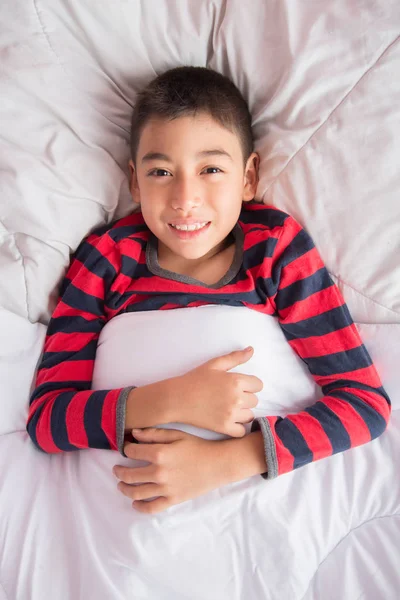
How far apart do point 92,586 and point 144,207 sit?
A: 0.62 metres

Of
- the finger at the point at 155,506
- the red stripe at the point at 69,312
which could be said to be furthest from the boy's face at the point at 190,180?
the finger at the point at 155,506

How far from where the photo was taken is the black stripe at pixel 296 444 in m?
0.89

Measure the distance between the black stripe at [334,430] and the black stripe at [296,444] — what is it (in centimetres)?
4

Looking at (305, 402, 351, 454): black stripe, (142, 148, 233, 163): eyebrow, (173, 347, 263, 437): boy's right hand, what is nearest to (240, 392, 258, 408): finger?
(173, 347, 263, 437): boy's right hand

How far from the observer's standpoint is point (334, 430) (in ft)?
2.98

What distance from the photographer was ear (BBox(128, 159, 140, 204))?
1073 millimetres

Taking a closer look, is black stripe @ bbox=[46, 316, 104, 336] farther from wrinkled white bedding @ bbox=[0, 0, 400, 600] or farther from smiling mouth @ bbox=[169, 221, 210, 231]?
smiling mouth @ bbox=[169, 221, 210, 231]

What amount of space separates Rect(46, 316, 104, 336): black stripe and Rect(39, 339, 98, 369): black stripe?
29mm

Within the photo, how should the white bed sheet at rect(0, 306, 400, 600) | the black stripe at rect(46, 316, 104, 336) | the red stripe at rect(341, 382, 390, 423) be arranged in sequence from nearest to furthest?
the white bed sheet at rect(0, 306, 400, 600) < the red stripe at rect(341, 382, 390, 423) < the black stripe at rect(46, 316, 104, 336)

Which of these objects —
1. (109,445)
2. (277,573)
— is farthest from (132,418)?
(277,573)

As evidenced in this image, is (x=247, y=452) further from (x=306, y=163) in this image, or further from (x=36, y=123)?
(x=36, y=123)

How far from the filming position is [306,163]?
100 centimetres

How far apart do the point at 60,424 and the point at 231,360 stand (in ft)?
1.02

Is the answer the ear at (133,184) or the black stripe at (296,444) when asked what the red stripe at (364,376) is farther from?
the ear at (133,184)
